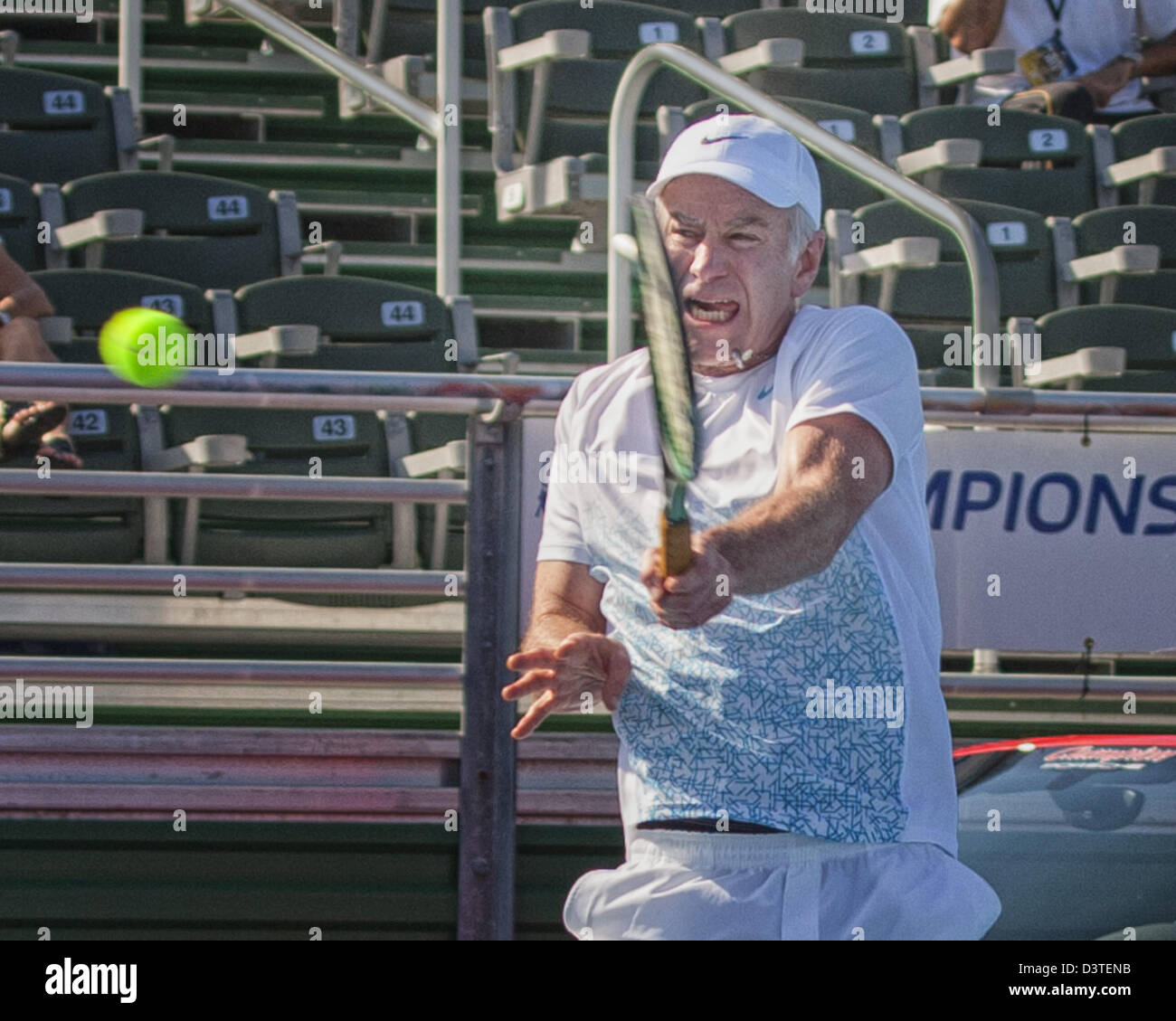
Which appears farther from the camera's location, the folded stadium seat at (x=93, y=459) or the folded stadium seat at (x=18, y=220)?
the folded stadium seat at (x=18, y=220)

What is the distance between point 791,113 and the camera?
522 centimetres

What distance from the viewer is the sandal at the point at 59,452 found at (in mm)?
4875

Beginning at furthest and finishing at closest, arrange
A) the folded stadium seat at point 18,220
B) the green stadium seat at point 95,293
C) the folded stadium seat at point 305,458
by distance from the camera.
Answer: the folded stadium seat at point 18,220
the green stadium seat at point 95,293
the folded stadium seat at point 305,458

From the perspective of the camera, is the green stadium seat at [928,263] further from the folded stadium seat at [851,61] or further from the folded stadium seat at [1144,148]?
the folded stadium seat at [851,61]

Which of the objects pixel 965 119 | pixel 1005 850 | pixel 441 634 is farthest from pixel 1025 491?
pixel 965 119

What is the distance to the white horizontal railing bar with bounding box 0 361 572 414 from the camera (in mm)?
3832

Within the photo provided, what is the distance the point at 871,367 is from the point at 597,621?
1.78 feet

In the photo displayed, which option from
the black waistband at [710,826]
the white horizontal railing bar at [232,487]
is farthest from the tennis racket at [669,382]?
the white horizontal railing bar at [232,487]

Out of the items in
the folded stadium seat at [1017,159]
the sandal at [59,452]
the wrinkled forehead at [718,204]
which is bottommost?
the sandal at [59,452]

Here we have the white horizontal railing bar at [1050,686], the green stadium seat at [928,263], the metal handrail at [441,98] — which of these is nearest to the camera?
the white horizontal railing bar at [1050,686]

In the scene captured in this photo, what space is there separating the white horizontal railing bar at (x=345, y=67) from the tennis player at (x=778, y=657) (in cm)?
548

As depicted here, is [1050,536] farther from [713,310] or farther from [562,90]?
[562,90]

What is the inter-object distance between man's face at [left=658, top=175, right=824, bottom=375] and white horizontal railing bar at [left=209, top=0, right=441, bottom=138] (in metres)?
5.43

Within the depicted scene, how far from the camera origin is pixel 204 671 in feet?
12.9
